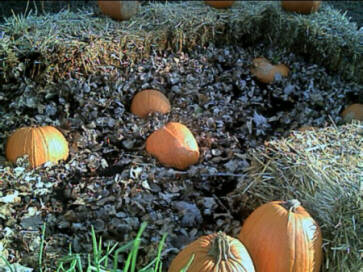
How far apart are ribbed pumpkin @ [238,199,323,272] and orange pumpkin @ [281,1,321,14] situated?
3.65 meters

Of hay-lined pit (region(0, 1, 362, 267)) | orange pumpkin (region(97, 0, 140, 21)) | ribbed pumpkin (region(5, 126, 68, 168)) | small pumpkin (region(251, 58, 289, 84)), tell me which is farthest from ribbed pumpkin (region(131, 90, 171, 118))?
small pumpkin (region(251, 58, 289, 84))

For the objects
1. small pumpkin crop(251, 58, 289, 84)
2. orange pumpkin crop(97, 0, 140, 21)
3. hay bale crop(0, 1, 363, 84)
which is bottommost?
small pumpkin crop(251, 58, 289, 84)

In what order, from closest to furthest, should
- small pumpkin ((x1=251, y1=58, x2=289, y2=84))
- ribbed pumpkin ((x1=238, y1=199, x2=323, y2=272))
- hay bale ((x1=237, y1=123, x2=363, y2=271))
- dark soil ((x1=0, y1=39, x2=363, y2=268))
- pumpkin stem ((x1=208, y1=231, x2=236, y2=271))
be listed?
pumpkin stem ((x1=208, y1=231, x2=236, y2=271)) → ribbed pumpkin ((x1=238, y1=199, x2=323, y2=272)) → hay bale ((x1=237, y1=123, x2=363, y2=271)) → dark soil ((x1=0, y1=39, x2=363, y2=268)) → small pumpkin ((x1=251, y1=58, x2=289, y2=84))

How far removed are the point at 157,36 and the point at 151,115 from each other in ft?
3.59

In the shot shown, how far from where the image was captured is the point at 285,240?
2.65 m

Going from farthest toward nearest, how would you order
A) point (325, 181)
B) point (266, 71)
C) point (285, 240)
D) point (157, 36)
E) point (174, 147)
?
point (266, 71) → point (157, 36) → point (174, 147) → point (325, 181) → point (285, 240)

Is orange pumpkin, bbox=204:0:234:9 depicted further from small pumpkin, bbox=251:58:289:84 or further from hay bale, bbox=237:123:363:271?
hay bale, bbox=237:123:363:271

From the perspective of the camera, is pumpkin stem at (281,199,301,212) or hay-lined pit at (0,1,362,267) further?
hay-lined pit at (0,1,362,267)

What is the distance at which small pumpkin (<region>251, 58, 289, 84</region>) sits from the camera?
534cm

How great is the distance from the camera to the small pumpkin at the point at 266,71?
5.34 metres

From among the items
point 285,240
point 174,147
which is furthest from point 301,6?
point 285,240

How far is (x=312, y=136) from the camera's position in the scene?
11.5ft

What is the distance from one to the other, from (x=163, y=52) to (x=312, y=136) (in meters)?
2.28

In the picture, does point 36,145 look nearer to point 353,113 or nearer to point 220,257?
point 220,257
